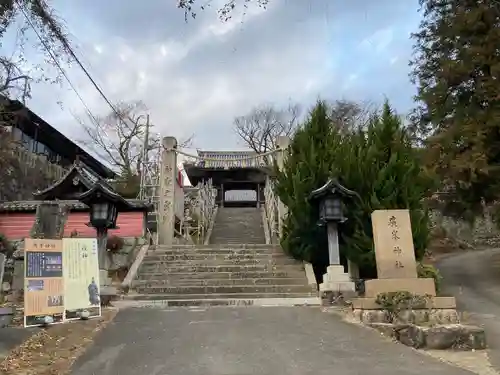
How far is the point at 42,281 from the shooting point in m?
7.73

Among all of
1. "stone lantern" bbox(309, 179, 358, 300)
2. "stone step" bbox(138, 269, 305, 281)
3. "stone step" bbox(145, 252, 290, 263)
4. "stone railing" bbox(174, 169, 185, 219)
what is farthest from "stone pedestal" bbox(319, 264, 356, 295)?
"stone railing" bbox(174, 169, 185, 219)

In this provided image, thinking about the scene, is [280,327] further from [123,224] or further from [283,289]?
[123,224]

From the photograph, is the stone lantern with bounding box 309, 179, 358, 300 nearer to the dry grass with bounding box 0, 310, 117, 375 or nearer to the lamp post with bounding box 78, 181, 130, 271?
the lamp post with bounding box 78, 181, 130, 271

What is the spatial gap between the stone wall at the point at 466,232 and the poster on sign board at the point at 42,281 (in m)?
18.9

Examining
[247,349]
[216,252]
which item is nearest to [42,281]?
[247,349]

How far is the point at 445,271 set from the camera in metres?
15.3

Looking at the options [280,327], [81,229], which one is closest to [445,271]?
[280,327]

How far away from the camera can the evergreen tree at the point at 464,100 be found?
12148 millimetres

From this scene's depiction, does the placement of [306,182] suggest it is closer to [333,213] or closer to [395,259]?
[333,213]

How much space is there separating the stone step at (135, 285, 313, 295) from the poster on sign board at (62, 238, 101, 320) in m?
2.66

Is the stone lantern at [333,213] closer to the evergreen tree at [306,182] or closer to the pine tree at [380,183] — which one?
the pine tree at [380,183]

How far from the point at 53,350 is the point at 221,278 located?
6321 millimetres

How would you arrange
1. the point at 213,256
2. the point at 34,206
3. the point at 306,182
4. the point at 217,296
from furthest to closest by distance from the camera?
the point at 34,206 < the point at 213,256 < the point at 306,182 < the point at 217,296

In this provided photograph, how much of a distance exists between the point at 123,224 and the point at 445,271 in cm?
1074
